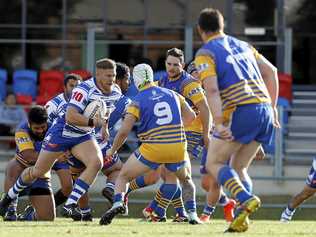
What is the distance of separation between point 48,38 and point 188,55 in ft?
15.2

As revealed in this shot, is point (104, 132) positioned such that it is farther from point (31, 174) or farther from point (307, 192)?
point (307, 192)

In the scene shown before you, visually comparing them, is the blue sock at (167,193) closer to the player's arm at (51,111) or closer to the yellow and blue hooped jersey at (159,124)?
the yellow and blue hooped jersey at (159,124)

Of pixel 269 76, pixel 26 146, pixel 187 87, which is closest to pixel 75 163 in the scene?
pixel 26 146

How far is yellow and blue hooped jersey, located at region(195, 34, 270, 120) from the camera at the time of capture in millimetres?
10562

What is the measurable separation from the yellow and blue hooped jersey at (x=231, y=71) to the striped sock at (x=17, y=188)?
3836mm

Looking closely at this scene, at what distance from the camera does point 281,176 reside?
2053cm

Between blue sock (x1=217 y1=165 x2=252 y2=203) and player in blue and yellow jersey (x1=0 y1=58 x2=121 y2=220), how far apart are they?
2.80 metres

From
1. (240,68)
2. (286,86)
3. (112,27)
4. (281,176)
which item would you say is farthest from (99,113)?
(112,27)

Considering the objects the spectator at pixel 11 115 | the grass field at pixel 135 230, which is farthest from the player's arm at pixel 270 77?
the spectator at pixel 11 115

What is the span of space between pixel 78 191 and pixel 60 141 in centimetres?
72

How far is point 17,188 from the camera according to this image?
13.9m

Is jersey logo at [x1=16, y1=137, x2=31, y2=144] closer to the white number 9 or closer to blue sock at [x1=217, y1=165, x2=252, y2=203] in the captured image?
the white number 9

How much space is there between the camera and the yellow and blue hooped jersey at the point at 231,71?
10.6 m

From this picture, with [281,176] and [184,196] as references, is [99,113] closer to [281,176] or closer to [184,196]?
[184,196]
